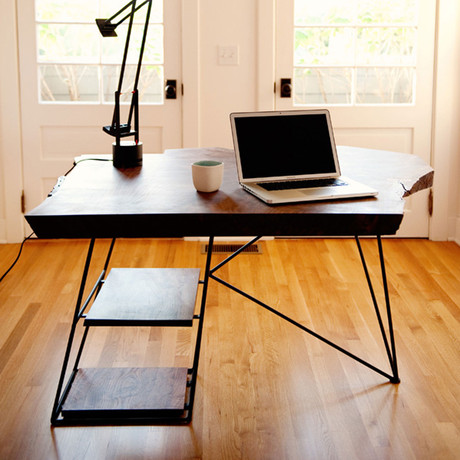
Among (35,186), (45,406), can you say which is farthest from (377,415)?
(35,186)

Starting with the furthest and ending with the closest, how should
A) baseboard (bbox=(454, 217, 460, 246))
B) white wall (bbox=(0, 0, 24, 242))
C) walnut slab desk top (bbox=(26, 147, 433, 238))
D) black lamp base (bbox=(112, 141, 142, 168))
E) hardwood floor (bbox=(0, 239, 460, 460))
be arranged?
baseboard (bbox=(454, 217, 460, 246)), white wall (bbox=(0, 0, 24, 242)), black lamp base (bbox=(112, 141, 142, 168)), hardwood floor (bbox=(0, 239, 460, 460)), walnut slab desk top (bbox=(26, 147, 433, 238))

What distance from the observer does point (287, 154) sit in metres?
2.41

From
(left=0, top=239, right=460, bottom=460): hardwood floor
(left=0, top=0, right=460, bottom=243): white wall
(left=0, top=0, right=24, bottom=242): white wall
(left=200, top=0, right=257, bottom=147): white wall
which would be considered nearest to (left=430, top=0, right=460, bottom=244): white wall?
(left=0, top=0, right=460, bottom=243): white wall

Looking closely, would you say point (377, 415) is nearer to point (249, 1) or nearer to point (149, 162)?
point (149, 162)

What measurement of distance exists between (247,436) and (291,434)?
139 millimetres

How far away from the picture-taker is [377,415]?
2.45 m

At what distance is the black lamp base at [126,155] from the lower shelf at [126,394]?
2.48 feet

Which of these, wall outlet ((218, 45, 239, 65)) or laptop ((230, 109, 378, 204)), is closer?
laptop ((230, 109, 378, 204))

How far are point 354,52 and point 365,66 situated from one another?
11 cm

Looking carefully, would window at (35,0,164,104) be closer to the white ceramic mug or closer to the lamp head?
the lamp head

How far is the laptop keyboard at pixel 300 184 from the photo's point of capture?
2.33 m

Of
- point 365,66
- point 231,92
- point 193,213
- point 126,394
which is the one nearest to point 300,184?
point 193,213

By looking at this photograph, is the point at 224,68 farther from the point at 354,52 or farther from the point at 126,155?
the point at 126,155

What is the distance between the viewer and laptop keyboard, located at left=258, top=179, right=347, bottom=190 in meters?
2.33
